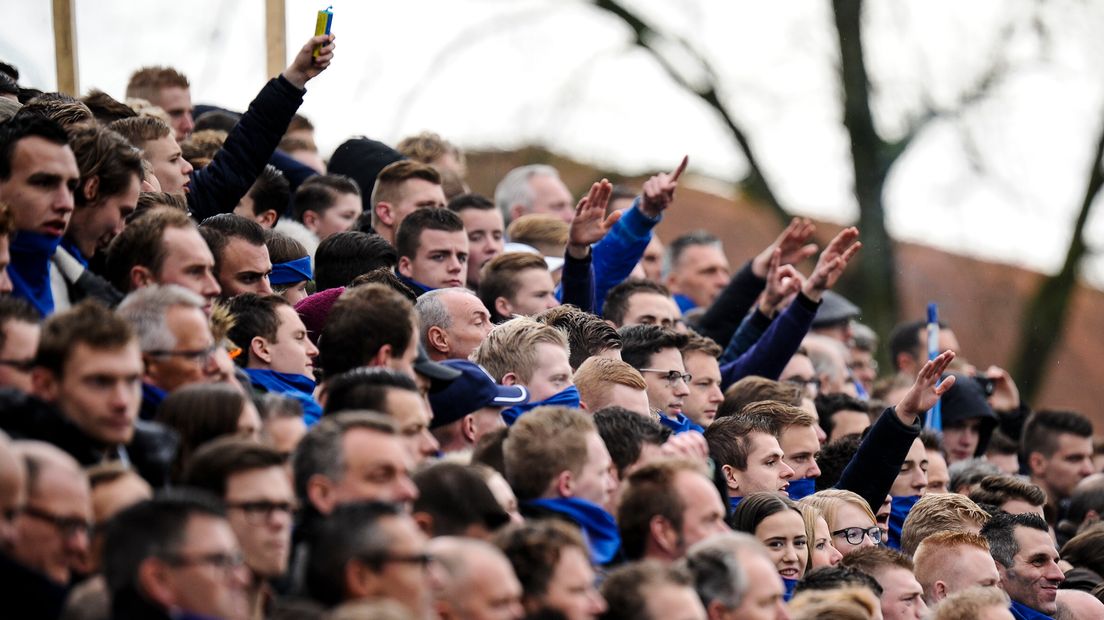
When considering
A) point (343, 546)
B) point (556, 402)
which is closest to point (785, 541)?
point (556, 402)

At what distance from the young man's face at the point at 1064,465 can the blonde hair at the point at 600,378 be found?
14.1 ft

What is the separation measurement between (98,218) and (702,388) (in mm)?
2929

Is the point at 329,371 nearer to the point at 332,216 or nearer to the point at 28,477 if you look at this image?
the point at 28,477

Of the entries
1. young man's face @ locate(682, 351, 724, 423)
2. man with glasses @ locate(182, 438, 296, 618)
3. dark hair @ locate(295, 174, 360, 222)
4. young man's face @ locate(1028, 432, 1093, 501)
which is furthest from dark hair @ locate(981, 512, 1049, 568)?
man with glasses @ locate(182, 438, 296, 618)

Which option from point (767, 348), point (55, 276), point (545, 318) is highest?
point (55, 276)

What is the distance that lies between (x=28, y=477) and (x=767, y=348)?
16.0 ft

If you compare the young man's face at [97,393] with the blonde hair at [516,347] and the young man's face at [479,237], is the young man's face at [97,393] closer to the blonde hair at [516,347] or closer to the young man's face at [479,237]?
the blonde hair at [516,347]

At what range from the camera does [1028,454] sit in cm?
1017

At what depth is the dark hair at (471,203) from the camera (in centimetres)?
840

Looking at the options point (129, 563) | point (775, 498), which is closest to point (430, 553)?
point (129, 563)

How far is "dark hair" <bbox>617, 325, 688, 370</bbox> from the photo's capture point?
725 centimetres

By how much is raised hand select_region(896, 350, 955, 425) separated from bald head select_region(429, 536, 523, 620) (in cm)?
325

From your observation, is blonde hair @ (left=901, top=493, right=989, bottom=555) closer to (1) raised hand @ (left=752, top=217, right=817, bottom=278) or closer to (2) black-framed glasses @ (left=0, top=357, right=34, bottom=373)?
(1) raised hand @ (left=752, top=217, right=817, bottom=278)

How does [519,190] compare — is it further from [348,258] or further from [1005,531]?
[1005,531]
